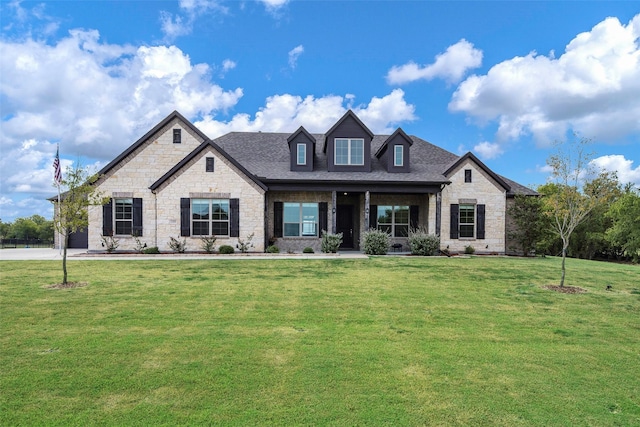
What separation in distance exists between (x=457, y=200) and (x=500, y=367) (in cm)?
1603

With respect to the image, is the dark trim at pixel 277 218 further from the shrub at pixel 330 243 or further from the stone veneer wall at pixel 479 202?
the stone veneer wall at pixel 479 202

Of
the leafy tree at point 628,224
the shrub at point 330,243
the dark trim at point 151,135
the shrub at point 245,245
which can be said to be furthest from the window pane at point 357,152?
the leafy tree at point 628,224

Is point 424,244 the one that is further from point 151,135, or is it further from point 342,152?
point 151,135

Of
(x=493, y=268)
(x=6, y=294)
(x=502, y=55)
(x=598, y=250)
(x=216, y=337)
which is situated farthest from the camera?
(x=598, y=250)

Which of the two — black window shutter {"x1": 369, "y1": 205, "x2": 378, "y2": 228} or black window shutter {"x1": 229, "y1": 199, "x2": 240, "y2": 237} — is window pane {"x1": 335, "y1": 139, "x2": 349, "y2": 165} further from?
black window shutter {"x1": 229, "y1": 199, "x2": 240, "y2": 237}

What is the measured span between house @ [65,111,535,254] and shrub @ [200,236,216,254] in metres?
0.25

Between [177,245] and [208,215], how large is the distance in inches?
82.6

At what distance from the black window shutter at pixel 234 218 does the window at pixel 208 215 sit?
9.8 inches

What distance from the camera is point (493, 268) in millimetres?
13391

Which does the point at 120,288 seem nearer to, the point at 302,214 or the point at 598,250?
the point at 302,214

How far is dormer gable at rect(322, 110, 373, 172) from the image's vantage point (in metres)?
19.8

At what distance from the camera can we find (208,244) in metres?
17.8

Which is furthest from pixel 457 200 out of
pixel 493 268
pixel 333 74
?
pixel 333 74

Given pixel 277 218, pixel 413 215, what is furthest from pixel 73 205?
pixel 413 215
